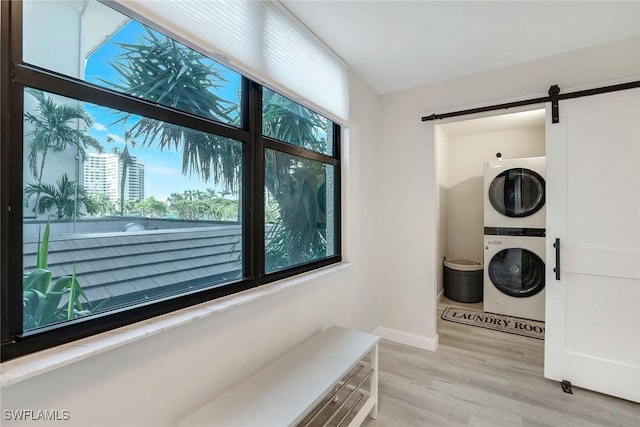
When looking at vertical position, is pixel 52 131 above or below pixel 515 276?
above

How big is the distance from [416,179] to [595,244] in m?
1.40

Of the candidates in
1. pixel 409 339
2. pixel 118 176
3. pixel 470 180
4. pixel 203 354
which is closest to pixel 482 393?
pixel 409 339

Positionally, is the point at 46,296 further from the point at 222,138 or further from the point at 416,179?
the point at 416,179

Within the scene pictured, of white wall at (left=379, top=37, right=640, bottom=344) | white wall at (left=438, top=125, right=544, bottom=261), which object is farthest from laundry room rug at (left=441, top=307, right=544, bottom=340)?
white wall at (left=438, top=125, right=544, bottom=261)

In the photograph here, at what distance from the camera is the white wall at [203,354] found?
89 centimetres

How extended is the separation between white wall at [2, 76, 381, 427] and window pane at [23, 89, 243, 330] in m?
0.21

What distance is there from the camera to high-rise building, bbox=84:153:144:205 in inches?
40.4

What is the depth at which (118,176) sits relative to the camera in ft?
3.61

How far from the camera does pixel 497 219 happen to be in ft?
11.1

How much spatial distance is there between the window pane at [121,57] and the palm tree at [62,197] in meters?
0.39

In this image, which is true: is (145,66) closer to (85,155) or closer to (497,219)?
(85,155)

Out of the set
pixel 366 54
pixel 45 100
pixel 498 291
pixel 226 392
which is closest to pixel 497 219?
Result: pixel 498 291

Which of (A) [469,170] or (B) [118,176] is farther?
(A) [469,170]

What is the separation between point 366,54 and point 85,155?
1996mm
